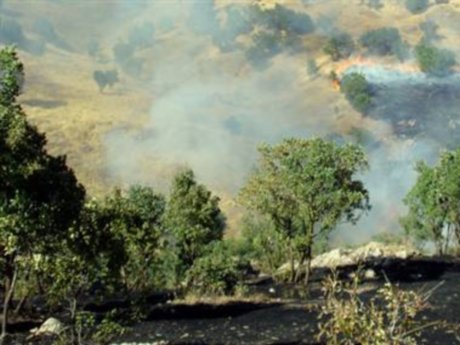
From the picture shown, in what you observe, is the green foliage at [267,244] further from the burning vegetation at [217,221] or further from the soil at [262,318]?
the soil at [262,318]

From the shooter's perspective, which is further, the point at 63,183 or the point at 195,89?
the point at 195,89

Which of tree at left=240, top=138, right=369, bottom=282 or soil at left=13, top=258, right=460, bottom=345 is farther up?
tree at left=240, top=138, right=369, bottom=282

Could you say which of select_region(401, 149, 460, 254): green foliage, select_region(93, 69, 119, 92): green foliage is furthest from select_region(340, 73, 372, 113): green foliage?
select_region(401, 149, 460, 254): green foliage

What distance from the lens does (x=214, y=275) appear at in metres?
55.6

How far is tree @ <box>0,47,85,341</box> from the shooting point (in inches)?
831

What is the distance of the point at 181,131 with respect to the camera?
161625 mm

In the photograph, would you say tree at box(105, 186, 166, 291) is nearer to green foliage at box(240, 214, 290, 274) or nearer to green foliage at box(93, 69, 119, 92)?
green foliage at box(240, 214, 290, 274)

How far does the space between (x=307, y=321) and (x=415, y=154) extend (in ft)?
439

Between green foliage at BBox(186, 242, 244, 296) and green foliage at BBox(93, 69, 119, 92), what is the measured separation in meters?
137

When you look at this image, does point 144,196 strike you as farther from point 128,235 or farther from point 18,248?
point 18,248

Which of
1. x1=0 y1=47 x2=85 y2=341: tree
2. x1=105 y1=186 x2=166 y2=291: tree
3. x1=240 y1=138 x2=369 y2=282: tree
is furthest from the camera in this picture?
x1=240 y1=138 x2=369 y2=282: tree

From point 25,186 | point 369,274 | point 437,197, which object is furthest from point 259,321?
point 437,197

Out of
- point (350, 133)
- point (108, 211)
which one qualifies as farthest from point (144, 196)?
point (350, 133)

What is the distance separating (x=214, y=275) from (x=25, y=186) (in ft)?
113
